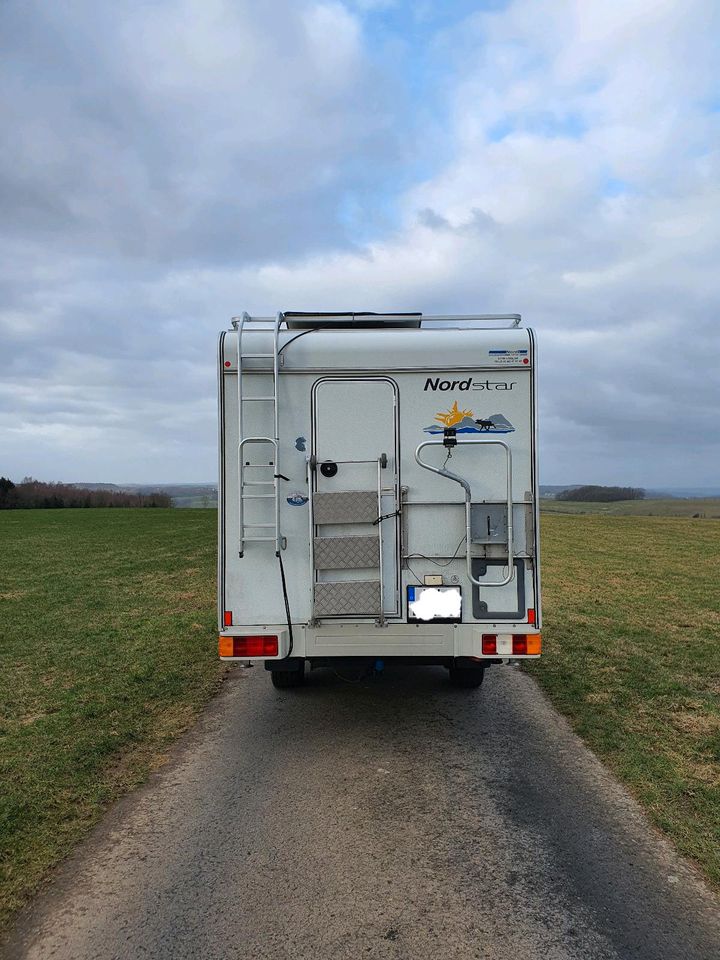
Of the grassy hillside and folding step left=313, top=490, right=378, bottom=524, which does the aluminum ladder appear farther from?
the grassy hillside

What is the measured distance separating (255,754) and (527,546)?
9.14ft

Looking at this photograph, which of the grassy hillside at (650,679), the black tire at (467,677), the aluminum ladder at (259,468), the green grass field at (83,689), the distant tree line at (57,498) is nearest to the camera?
the green grass field at (83,689)

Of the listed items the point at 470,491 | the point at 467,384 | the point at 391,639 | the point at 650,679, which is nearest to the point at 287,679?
the point at 391,639

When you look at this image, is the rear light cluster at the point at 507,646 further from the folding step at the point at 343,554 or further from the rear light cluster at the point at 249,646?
the rear light cluster at the point at 249,646

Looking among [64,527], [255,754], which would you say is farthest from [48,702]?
[64,527]

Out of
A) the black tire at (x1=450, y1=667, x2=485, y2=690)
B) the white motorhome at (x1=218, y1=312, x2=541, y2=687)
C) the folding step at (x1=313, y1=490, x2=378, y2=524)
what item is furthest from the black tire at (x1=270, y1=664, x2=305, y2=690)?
the folding step at (x1=313, y1=490, x2=378, y2=524)

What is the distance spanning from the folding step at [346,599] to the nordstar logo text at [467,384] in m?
1.67

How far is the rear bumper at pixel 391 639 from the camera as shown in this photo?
221 inches

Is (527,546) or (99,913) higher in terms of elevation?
(527,546)

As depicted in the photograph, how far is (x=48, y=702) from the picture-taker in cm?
737

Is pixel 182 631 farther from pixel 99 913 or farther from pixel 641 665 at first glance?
pixel 99 913

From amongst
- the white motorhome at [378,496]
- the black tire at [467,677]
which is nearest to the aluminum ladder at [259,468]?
the white motorhome at [378,496]

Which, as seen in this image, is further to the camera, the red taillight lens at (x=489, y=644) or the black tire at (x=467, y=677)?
the black tire at (x=467, y=677)

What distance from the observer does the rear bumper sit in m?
5.60
